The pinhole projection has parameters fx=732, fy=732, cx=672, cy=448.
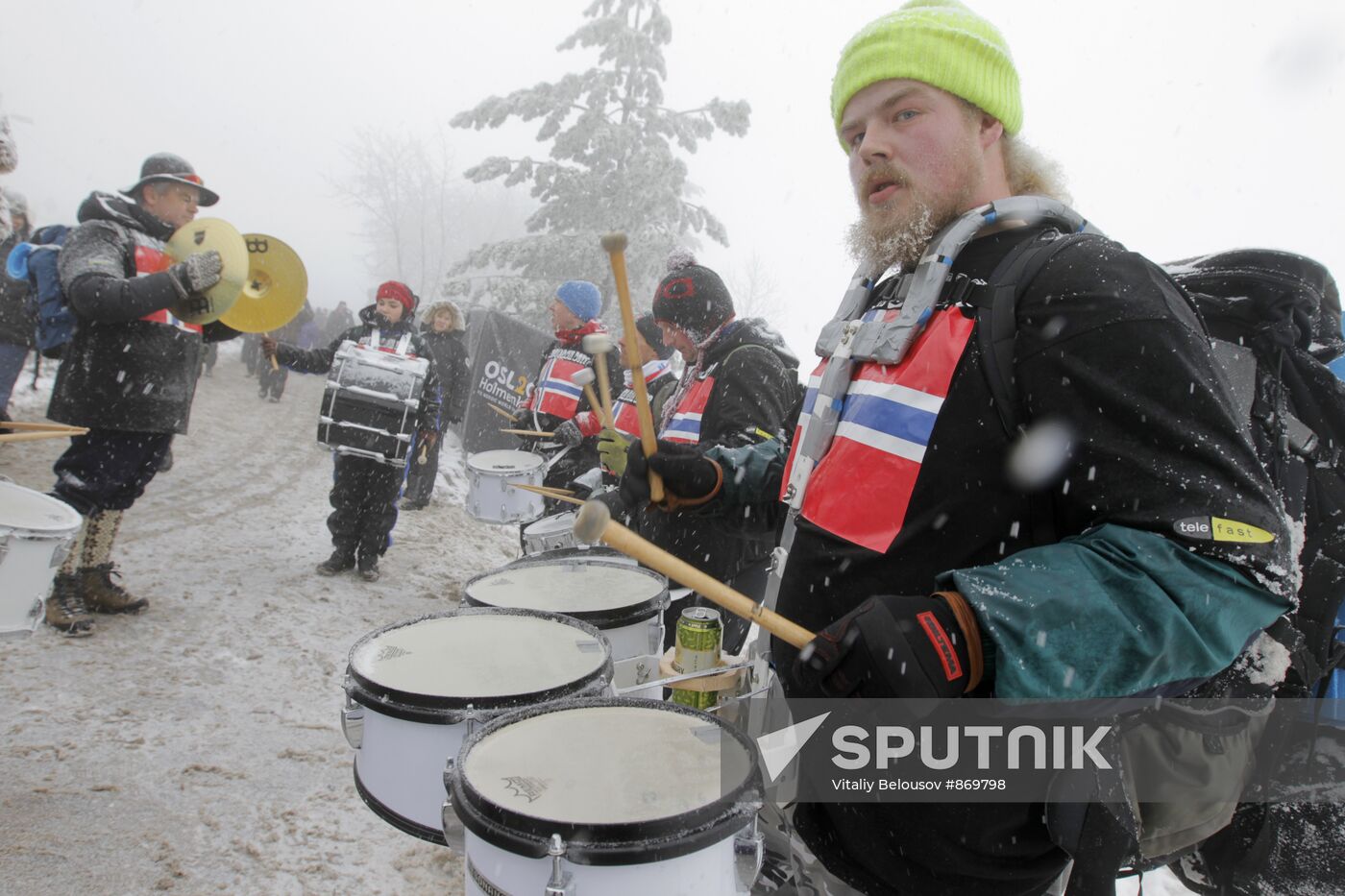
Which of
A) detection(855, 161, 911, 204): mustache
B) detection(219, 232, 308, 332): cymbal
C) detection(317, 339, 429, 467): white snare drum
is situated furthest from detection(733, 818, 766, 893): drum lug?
→ detection(317, 339, 429, 467): white snare drum

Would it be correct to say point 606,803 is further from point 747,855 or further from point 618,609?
point 618,609

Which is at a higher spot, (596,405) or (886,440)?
(886,440)

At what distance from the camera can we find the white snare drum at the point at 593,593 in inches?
91.7

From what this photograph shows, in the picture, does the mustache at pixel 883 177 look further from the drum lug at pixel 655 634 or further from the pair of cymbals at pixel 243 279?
the pair of cymbals at pixel 243 279

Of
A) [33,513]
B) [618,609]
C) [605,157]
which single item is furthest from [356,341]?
[605,157]

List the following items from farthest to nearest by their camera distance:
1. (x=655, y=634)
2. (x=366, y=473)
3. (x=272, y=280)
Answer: (x=366, y=473) < (x=272, y=280) < (x=655, y=634)

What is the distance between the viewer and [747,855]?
1363mm

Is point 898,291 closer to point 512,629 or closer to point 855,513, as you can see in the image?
point 855,513

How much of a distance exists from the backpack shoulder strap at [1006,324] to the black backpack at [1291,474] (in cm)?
109

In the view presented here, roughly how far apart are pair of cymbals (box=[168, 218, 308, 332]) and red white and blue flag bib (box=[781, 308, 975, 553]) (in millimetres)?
3820

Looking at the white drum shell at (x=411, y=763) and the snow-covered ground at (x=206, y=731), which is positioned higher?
the white drum shell at (x=411, y=763)

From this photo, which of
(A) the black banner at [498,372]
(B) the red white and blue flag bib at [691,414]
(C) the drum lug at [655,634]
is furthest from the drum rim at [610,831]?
(A) the black banner at [498,372]

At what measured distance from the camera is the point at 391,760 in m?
1.71

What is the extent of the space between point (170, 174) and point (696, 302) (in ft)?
11.0
